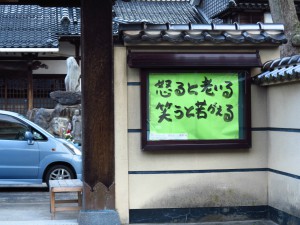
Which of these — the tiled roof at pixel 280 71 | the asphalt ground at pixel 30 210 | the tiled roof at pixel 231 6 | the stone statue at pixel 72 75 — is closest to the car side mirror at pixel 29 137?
the asphalt ground at pixel 30 210

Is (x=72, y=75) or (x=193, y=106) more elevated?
(x=72, y=75)

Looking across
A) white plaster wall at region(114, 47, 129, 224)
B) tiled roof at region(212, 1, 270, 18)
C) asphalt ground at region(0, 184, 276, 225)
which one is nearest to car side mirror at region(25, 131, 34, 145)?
asphalt ground at region(0, 184, 276, 225)

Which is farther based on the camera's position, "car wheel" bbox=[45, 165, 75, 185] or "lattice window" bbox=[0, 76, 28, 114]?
"lattice window" bbox=[0, 76, 28, 114]

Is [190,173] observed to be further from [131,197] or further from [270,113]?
[270,113]

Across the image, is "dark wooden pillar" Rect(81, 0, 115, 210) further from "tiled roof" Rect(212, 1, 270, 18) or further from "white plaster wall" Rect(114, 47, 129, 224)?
"tiled roof" Rect(212, 1, 270, 18)

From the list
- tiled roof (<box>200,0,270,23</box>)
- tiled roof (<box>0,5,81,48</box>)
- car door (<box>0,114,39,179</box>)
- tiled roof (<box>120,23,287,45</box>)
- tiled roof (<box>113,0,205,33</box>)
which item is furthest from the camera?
tiled roof (<box>113,0,205,33</box>)

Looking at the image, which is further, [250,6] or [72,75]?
[250,6]

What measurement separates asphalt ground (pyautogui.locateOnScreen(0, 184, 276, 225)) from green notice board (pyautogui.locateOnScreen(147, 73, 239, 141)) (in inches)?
54.5

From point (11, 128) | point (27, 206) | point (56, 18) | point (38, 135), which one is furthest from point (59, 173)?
point (56, 18)

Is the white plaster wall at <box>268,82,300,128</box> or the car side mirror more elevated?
the white plaster wall at <box>268,82,300,128</box>

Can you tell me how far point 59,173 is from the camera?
13.0 meters

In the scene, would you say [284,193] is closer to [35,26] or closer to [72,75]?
[72,75]

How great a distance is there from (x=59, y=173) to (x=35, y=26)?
12.4 metres

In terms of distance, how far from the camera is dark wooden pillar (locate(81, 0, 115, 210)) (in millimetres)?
7766
